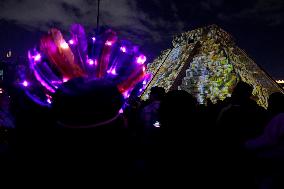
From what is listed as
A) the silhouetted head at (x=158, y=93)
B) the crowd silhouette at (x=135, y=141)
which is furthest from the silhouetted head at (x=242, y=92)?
the silhouetted head at (x=158, y=93)

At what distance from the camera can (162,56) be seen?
26.8m

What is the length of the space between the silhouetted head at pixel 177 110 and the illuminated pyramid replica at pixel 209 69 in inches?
494

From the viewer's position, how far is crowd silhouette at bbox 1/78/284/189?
149cm

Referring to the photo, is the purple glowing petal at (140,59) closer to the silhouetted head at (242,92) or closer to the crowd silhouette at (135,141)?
the crowd silhouette at (135,141)

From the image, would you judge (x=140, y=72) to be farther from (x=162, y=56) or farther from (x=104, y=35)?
(x=162, y=56)

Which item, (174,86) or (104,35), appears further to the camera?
(174,86)

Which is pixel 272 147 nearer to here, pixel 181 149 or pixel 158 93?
pixel 181 149

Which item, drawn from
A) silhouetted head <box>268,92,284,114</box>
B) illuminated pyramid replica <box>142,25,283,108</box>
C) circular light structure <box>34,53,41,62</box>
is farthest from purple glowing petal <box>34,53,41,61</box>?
illuminated pyramid replica <box>142,25,283,108</box>

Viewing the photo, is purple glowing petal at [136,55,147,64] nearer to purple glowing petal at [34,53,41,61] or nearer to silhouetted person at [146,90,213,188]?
silhouetted person at [146,90,213,188]

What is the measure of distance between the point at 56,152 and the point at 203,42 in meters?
20.6

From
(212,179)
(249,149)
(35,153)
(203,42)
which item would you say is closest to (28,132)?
(35,153)

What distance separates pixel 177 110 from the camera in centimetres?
249

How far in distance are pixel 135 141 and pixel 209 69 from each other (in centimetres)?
1548

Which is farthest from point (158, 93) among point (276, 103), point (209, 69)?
point (209, 69)
